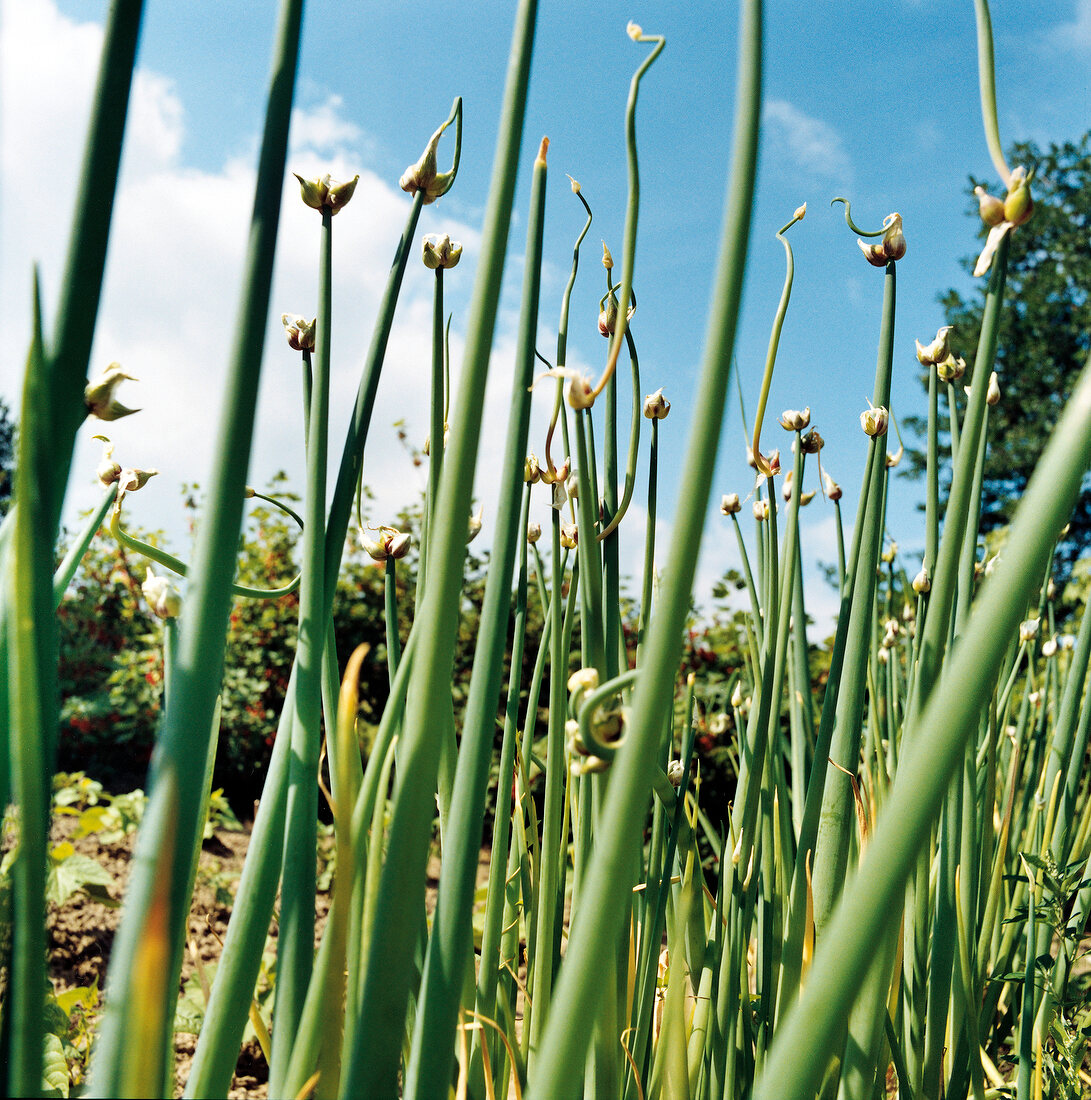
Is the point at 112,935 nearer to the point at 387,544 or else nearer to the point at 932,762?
the point at 387,544

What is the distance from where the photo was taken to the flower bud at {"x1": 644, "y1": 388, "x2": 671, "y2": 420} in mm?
736

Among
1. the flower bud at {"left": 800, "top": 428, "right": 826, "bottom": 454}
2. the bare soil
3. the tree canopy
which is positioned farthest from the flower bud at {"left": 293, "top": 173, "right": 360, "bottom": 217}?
the tree canopy

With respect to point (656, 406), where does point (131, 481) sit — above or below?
below

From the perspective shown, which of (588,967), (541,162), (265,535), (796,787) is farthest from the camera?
(265,535)

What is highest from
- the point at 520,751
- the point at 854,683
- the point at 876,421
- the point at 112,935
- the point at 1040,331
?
the point at 1040,331

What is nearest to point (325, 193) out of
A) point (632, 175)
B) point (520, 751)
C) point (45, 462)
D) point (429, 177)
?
point (429, 177)

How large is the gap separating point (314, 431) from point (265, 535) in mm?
3850

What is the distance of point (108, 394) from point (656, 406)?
0.50m

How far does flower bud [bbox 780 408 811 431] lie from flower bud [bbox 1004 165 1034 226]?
15.3 inches

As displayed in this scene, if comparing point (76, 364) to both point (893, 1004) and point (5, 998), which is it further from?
point (893, 1004)

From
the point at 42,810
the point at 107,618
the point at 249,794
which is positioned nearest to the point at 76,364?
the point at 42,810

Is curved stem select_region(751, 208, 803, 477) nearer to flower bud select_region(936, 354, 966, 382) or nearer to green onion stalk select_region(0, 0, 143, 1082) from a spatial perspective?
flower bud select_region(936, 354, 966, 382)

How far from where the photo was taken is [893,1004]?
26.4 inches

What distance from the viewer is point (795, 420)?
2.59 ft
